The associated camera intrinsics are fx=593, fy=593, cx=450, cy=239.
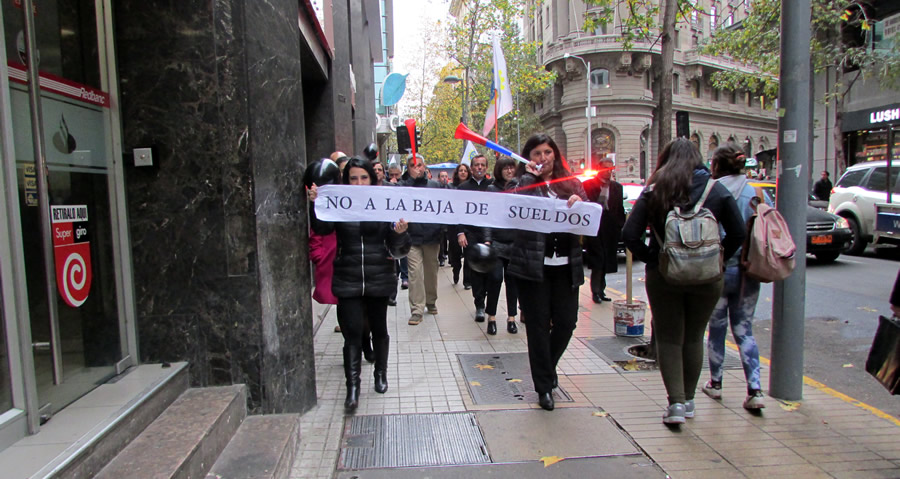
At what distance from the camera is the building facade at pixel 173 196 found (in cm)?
315

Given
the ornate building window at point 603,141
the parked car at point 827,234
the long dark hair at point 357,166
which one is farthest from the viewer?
the ornate building window at point 603,141

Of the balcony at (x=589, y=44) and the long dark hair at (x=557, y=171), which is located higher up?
the balcony at (x=589, y=44)

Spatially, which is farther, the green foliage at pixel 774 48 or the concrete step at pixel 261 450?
the green foliage at pixel 774 48

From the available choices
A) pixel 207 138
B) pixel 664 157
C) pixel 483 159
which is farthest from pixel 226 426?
pixel 483 159

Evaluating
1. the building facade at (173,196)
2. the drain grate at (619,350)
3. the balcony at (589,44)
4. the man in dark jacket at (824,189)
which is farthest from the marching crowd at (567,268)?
the balcony at (589,44)

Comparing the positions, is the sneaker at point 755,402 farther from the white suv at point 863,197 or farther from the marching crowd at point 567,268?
the white suv at point 863,197

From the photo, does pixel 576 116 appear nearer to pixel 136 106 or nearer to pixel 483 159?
pixel 483 159

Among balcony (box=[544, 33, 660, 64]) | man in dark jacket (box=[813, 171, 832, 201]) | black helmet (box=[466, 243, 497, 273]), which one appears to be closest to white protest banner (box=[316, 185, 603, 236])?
black helmet (box=[466, 243, 497, 273])

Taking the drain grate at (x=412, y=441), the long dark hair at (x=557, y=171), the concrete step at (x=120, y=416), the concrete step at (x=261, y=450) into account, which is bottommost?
the drain grate at (x=412, y=441)

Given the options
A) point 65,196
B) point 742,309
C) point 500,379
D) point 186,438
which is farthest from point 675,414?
point 65,196

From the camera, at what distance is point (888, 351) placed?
10.4 ft

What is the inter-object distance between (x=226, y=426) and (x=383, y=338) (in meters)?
1.47

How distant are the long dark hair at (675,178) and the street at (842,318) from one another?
2.11 m

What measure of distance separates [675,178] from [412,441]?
2.40 meters
